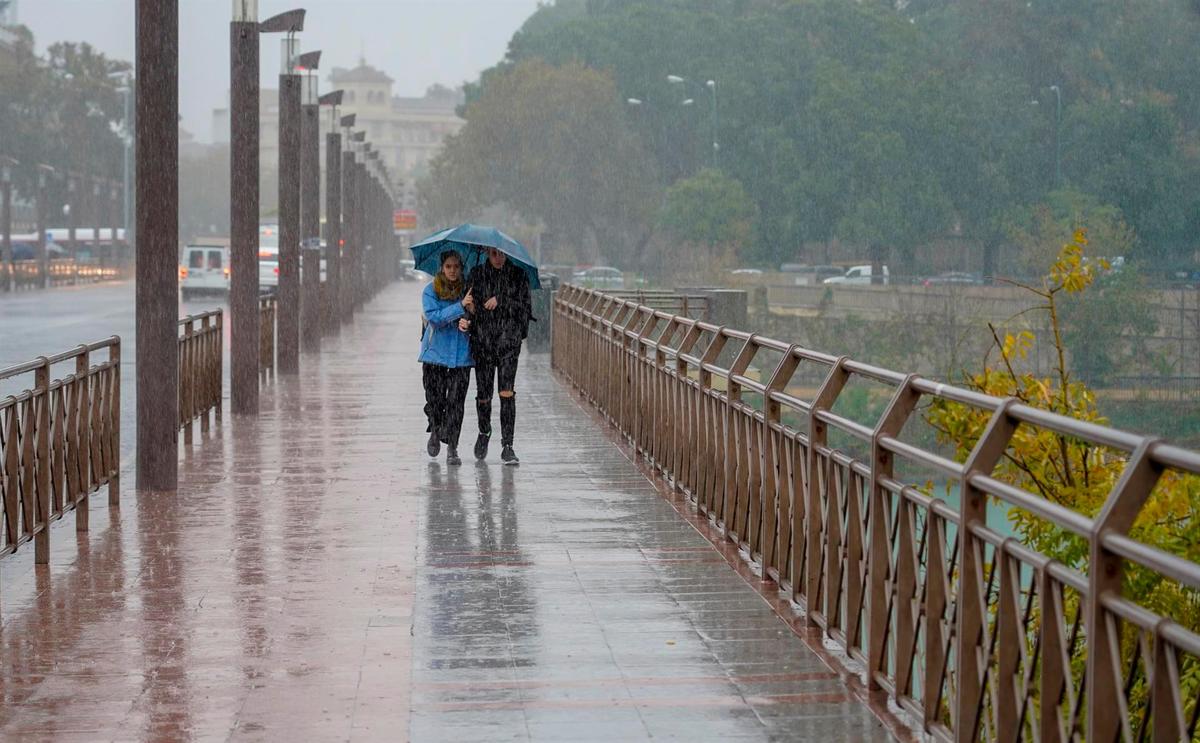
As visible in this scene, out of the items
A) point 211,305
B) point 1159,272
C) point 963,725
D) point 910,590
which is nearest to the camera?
point 963,725

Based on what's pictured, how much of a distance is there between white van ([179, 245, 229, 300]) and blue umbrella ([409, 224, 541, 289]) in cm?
4185

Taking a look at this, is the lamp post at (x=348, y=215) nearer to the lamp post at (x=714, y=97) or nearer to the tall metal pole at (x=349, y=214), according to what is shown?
the tall metal pole at (x=349, y=214)

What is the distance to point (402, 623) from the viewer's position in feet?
25.5

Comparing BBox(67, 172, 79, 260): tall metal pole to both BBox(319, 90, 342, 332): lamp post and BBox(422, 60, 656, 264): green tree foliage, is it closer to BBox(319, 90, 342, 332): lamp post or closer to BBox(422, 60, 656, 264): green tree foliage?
BBox(422, 60, 656, 264): green tree foliage

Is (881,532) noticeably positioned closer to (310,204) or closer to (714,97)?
(310,204)

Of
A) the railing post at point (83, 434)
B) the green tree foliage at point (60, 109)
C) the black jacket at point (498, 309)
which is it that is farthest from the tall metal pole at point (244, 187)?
the green tree foliage at point (60, 109)

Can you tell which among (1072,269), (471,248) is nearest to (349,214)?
(471,248)

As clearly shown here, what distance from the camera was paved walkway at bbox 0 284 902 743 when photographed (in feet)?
20.3

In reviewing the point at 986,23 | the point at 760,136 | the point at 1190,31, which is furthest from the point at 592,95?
the point at 1190,31

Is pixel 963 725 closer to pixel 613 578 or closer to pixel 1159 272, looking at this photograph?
pixel 613 578

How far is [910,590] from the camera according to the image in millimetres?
6133

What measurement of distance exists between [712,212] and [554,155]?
1380 centimetres

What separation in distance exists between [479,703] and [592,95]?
79.2m

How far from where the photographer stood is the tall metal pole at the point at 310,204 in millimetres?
30406
